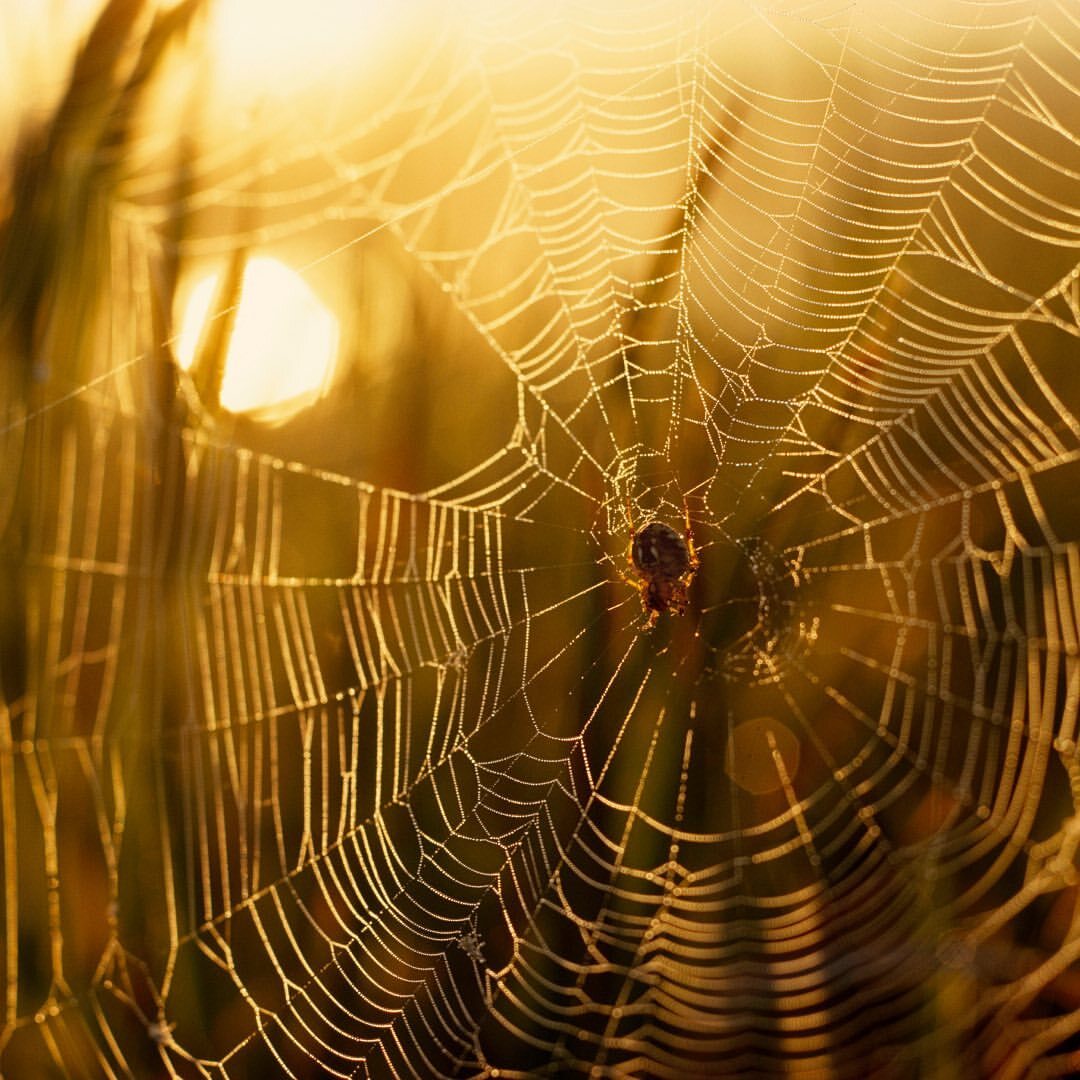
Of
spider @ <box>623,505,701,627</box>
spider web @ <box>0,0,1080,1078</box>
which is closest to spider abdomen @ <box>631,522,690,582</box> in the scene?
spider @ <box>623,505,701,627</box>

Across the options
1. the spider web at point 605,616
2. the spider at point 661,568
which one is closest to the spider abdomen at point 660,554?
the spider at point 661,568

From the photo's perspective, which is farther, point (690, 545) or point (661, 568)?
point (690, 545)

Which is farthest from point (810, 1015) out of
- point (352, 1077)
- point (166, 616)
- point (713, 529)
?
point (166, 616)

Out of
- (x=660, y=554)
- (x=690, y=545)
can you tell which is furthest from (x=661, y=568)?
(x=690, y=545)

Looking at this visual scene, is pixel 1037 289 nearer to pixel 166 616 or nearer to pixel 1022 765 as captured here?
pixel 1022 765

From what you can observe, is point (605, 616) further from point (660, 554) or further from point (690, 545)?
point (690, 545)

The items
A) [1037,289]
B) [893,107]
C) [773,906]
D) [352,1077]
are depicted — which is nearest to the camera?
[352,1077]
